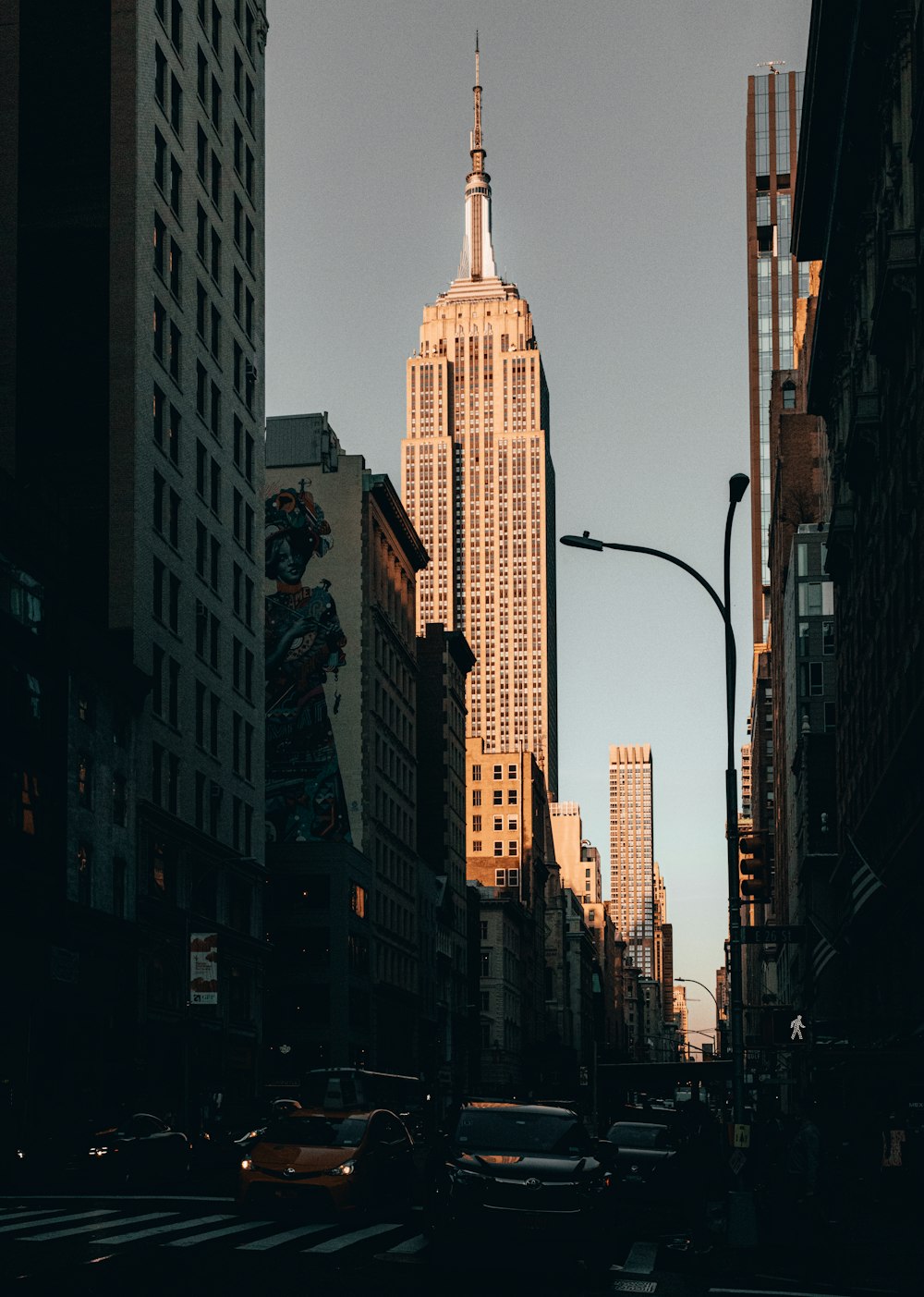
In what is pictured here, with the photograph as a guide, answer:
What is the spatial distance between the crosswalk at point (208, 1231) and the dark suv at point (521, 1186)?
1.27 meters

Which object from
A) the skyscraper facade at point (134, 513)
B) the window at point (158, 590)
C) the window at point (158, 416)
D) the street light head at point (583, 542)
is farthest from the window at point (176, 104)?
the street light head at point (583, 542)

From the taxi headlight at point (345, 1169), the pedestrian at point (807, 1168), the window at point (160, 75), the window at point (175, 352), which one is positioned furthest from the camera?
the window at point (175, 352)

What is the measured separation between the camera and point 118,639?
198 feet

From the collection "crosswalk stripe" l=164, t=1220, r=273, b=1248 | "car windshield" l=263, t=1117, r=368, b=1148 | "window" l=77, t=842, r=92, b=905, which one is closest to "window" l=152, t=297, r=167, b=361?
"window" l=77, t=842, r=92, b=905

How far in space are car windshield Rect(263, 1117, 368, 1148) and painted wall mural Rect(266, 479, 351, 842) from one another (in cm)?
6708

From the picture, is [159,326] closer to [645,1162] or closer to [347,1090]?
[347,1090]

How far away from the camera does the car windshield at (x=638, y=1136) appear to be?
34594 millimetres

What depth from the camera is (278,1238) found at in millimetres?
22766

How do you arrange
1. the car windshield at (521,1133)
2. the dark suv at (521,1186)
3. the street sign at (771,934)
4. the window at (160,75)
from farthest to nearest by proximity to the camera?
the window at (160,75) < the street sign at (771,934) < the car windshield at (521,1133) < the dark suv at (521,1186)

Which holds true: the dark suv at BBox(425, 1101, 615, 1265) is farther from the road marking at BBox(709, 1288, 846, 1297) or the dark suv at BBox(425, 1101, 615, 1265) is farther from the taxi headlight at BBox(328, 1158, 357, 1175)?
the taxi headlight at BBox(328, 1158, 357, 1175)

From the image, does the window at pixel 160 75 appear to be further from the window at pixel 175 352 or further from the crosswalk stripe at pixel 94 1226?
the crosswalk stripe at pixel 94 1226

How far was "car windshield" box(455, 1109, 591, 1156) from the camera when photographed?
2188 centimetres

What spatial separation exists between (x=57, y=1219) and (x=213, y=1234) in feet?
11.2

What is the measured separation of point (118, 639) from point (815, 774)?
52070mm
